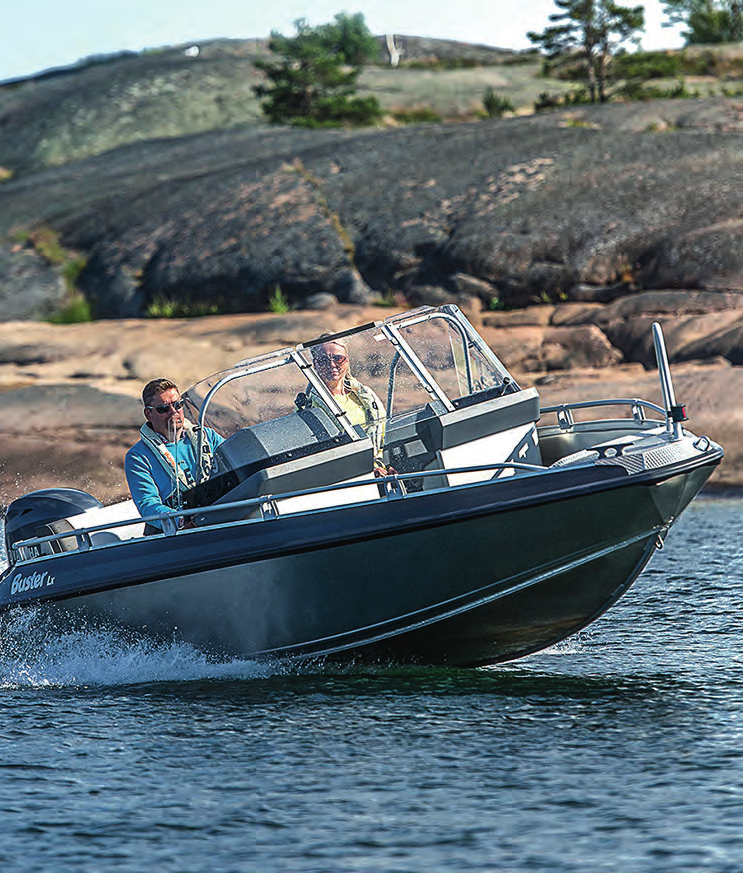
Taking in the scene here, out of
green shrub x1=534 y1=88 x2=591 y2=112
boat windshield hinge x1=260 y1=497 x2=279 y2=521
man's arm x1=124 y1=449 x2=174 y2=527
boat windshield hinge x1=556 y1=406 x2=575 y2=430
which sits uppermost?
green shrub x1=534 y1=88 x2=591 y2=112

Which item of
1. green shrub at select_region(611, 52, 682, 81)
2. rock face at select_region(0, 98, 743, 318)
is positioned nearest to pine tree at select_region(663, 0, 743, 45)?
green shrub at select_region(611, 52, 682, 81)

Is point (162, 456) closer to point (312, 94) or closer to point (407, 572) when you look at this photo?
point (407, 572)

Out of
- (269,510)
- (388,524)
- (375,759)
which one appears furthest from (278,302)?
(375,759)

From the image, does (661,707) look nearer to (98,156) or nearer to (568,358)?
(568,358)

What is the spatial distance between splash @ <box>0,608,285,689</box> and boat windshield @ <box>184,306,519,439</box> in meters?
1.40

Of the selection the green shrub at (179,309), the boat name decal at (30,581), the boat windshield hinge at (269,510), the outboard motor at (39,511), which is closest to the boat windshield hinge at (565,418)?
the boat windshield hinge at (269,510)

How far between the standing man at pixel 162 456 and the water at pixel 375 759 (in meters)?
0.91

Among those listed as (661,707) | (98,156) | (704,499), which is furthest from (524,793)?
(98,156)

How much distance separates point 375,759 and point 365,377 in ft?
8.42

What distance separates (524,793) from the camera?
5.48m

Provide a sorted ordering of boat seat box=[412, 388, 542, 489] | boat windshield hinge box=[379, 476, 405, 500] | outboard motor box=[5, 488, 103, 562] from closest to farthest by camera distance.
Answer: boat windshield hinge box=[379, 476, 405, 500]
boat seat box=[412, 388, 542, 489]
outboard motor box=[5, 488, 103, 562]

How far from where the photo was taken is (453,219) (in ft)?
74.9

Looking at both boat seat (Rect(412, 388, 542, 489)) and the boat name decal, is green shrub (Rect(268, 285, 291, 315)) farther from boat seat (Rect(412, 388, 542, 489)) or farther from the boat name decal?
boat seat (Rect(412, 388, 542, 489))

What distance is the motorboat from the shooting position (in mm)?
6727
